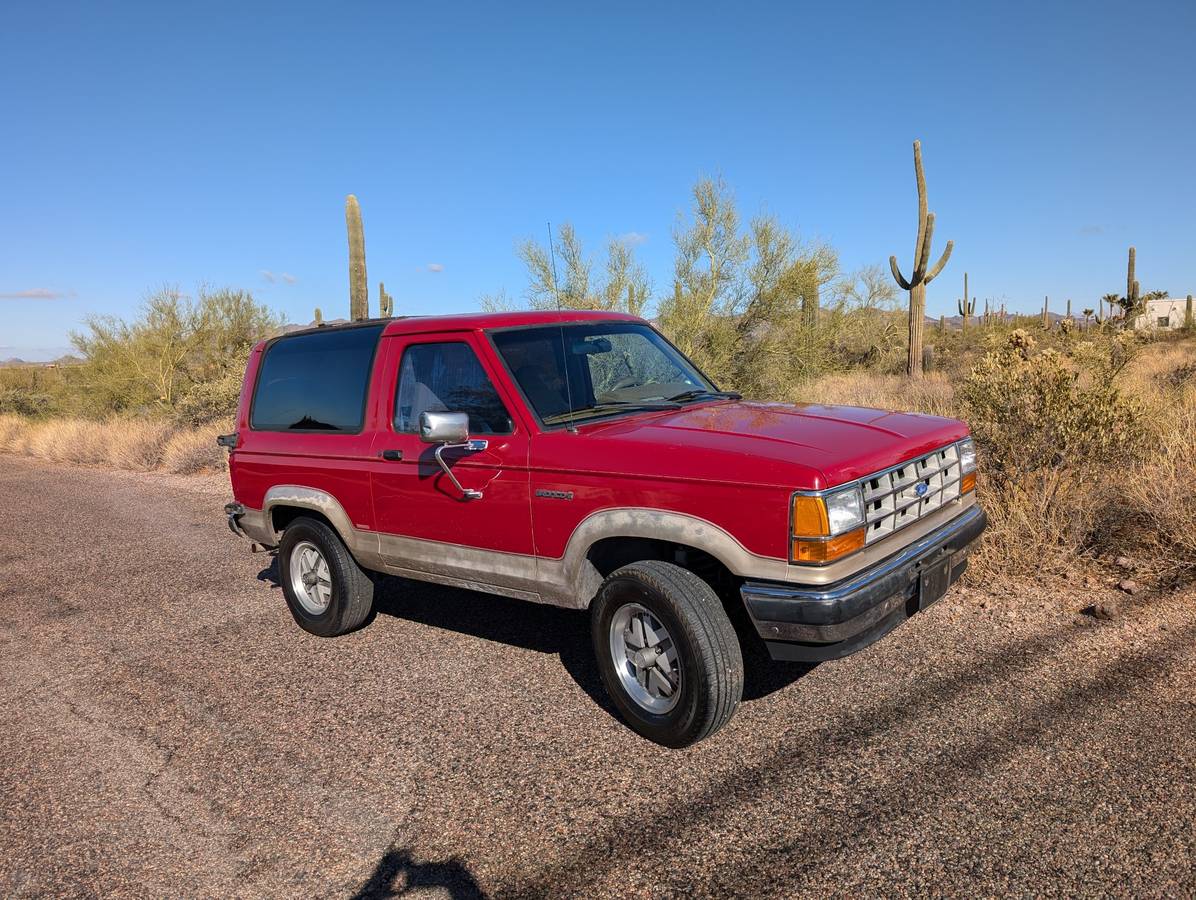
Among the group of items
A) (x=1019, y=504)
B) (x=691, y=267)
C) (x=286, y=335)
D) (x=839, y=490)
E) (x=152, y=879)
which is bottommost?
(x=152, y=879)

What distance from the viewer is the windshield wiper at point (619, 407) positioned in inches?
159

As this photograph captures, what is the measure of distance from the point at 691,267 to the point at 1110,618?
11.6 m

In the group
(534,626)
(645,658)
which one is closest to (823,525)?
(645,658)

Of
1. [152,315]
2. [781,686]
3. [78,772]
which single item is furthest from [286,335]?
[152,315]

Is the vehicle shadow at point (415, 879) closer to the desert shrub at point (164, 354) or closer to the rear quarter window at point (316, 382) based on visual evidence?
the rear quarter window at point (316, 382)

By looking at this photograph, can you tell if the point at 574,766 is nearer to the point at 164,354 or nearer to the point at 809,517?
the point at 809,517

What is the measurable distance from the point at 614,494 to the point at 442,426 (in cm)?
83

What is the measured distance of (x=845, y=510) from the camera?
3156 mm

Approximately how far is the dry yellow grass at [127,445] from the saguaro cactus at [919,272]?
1433 cm

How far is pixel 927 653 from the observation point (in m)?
4.32

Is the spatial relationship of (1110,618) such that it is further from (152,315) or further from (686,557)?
(152,315)

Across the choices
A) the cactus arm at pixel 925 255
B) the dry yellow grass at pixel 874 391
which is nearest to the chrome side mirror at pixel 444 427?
the dry yellow grass at pixel 874 391

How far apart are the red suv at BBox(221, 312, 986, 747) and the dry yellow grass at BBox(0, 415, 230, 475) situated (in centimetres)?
994

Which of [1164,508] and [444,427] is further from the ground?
[444,427]
